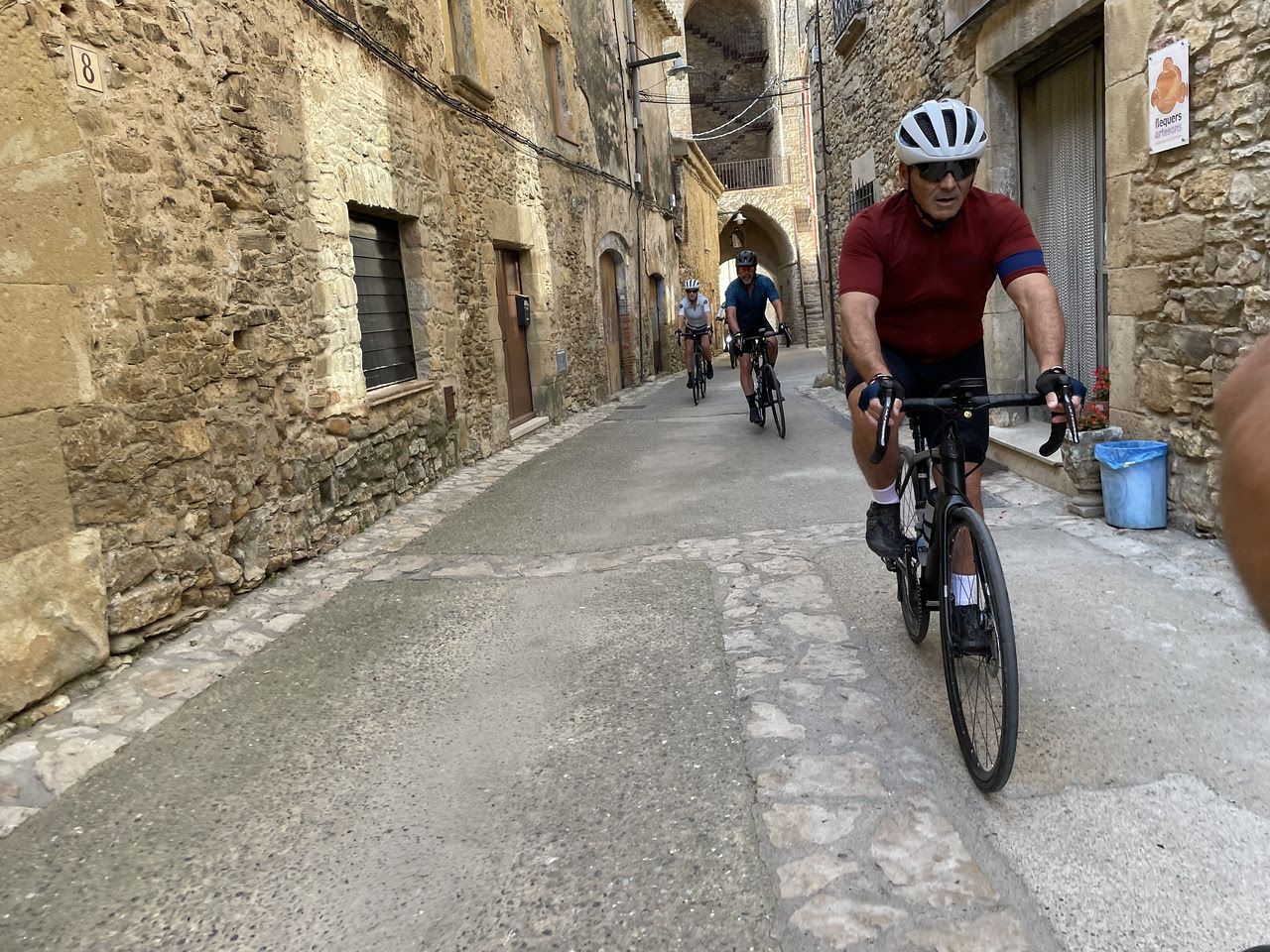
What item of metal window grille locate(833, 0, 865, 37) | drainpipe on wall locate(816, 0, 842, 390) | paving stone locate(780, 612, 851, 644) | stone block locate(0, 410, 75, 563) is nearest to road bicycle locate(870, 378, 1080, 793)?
paving stone locate(780, 612, 851, 644)

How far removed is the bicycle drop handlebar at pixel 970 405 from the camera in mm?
2268

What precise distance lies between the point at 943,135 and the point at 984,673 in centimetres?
153

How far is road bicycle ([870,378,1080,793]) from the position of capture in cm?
217

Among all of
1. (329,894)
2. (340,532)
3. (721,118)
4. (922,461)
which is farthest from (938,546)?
(721,118)

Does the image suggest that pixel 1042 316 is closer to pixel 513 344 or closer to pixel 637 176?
pixel 513 344

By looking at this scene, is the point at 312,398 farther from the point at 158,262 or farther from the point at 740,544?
the point at 740,544

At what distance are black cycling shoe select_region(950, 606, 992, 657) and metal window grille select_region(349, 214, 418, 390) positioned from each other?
16.9 feet

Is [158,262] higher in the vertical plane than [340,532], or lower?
higher

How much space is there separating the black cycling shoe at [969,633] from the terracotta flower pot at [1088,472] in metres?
2.74

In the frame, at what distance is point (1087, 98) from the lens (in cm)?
551

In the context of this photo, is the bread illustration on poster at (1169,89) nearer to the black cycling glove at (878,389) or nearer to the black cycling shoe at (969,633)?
the black cycling glove at (878,389)

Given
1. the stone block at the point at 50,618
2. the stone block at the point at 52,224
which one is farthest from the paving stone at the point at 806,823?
the stone block at the point at 52,224

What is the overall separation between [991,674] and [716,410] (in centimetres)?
949

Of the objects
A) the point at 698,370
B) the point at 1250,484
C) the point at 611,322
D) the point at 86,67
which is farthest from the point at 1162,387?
the point at 611,322
